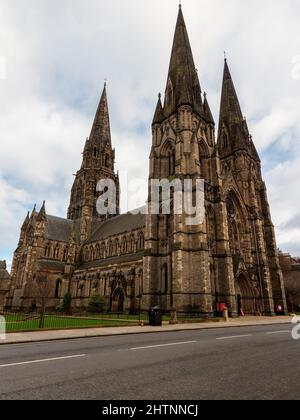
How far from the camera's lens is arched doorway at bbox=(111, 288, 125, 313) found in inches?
1382

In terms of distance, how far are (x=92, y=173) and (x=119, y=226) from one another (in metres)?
17.8

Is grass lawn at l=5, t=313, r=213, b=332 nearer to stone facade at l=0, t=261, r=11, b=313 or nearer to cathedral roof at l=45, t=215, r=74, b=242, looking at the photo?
cathedral roof at l=45, t=215, r=74, b=242

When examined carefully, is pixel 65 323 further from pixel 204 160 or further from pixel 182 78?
pixel 182 78

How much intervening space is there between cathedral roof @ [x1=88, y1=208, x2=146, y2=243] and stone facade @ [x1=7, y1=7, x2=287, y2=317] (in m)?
0.27

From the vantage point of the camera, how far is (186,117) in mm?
33688

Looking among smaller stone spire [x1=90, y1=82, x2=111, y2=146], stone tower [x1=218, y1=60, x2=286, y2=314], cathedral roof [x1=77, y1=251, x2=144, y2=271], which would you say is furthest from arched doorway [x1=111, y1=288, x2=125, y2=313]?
smaller stone spire [x1=90, y1=82, x2=111, y2=146]

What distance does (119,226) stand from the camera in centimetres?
4641

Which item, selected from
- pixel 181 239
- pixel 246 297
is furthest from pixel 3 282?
pixel 246 297

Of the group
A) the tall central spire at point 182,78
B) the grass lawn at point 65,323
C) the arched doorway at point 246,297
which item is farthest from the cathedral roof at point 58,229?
the arched doorway at point 246,297

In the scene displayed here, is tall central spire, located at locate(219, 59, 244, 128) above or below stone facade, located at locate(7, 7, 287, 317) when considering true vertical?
above

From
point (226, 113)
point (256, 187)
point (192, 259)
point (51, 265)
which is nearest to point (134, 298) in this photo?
point (192, 259)

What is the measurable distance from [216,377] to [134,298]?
2914cm
